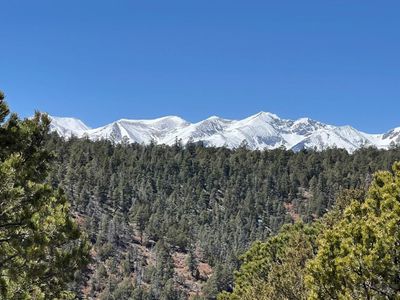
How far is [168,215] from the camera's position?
164000 mm

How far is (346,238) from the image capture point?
11.9 metres

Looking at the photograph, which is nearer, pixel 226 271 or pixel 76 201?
pixel 226 271

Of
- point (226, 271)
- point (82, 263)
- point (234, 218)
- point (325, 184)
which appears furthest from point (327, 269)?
point (325, 184)

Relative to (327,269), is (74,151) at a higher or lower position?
higher

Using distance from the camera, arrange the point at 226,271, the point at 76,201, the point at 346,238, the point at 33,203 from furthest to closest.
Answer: the point at 76,201 < the point at 226,271 < the point at 346,238 < the point at 33,203

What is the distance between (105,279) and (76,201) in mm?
38637

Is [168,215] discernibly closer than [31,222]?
No

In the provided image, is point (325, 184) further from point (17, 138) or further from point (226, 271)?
point (17, 138)

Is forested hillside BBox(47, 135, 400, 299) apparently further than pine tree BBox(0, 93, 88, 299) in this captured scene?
Yes

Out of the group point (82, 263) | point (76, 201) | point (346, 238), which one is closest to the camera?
point (346, 238)

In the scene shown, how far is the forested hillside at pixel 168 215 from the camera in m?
122

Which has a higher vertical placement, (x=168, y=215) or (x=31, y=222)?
(x=168, y=215)

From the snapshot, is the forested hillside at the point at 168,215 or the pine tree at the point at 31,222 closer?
the pine tree at the point at 31,222

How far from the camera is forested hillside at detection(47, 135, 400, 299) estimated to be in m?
122
